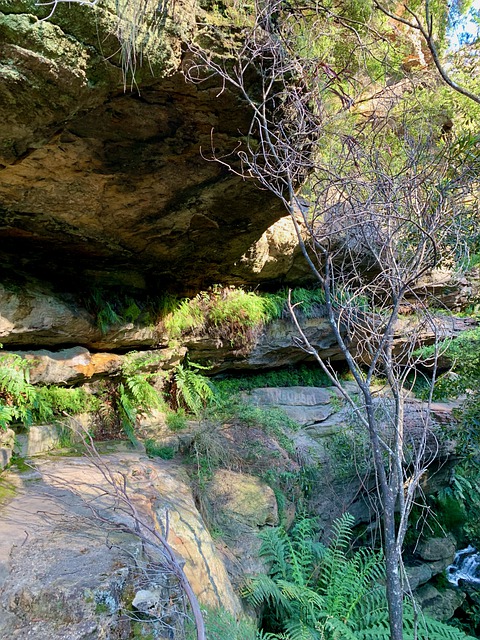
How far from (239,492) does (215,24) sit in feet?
14.1

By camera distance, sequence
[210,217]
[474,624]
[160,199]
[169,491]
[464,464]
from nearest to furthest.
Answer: [169,491] → [160,199] → [210,217] → [464,464] → [474,624]

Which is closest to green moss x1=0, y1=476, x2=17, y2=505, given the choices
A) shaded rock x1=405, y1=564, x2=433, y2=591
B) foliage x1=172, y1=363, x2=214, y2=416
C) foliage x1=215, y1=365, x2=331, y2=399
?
foliage x1=172, y1=363, x2=214, y2=416

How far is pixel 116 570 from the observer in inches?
85.8

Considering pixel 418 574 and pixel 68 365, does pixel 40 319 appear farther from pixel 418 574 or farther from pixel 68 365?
pixel 418 574

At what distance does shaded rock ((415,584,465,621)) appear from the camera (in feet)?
17.8

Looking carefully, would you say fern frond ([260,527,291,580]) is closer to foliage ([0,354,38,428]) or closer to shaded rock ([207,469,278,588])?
shaded rock ([207,469,278,588])

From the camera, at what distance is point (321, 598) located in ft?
11.1

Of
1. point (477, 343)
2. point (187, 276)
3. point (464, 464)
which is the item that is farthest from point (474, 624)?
point (187, 276)

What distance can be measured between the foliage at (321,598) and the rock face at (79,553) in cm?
53

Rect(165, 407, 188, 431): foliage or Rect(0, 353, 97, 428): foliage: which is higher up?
Rect(0, 353, 97, 428): foliage

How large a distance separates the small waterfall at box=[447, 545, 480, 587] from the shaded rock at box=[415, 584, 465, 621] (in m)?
0.32

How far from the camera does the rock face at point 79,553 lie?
192 centimetres

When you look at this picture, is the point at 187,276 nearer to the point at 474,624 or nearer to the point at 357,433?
the point at 357,433

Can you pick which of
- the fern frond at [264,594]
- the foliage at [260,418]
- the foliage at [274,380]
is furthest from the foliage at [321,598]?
the foliage at [274,380]
